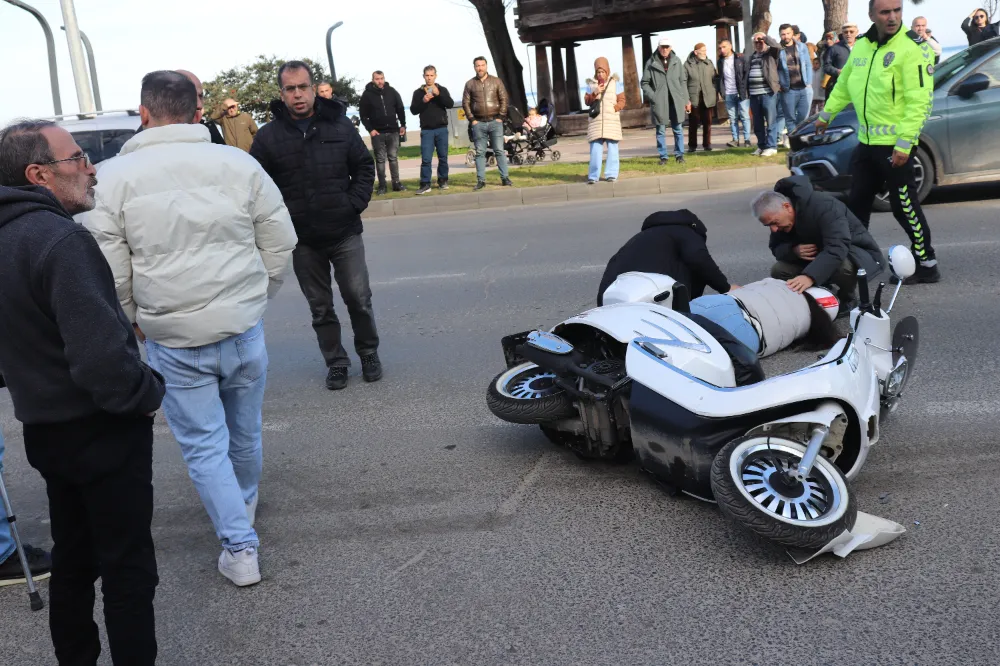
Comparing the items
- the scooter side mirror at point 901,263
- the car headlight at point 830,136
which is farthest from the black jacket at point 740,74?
the scooter side mirror at point 901,263

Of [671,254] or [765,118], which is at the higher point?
[765,118]

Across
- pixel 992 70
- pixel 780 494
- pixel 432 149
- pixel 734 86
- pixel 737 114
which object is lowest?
pixel 780 494

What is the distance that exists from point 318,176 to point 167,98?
2.46m

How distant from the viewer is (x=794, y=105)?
16453 mm

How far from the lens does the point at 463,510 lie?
4.46m

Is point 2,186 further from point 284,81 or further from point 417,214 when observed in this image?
point 417,214

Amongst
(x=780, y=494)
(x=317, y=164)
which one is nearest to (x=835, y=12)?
(x=317, y=164)

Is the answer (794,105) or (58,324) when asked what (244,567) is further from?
(794,105)

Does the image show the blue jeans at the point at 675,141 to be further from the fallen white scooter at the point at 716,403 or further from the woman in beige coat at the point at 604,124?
the fallen white scooter at the point at 716,403

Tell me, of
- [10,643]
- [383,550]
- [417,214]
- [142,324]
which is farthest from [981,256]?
[417,214]

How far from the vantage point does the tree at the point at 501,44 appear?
91.5ft

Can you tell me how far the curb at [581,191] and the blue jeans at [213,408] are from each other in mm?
11216

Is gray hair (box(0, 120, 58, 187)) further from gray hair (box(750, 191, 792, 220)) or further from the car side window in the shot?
the car side window

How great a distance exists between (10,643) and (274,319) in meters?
5.04
